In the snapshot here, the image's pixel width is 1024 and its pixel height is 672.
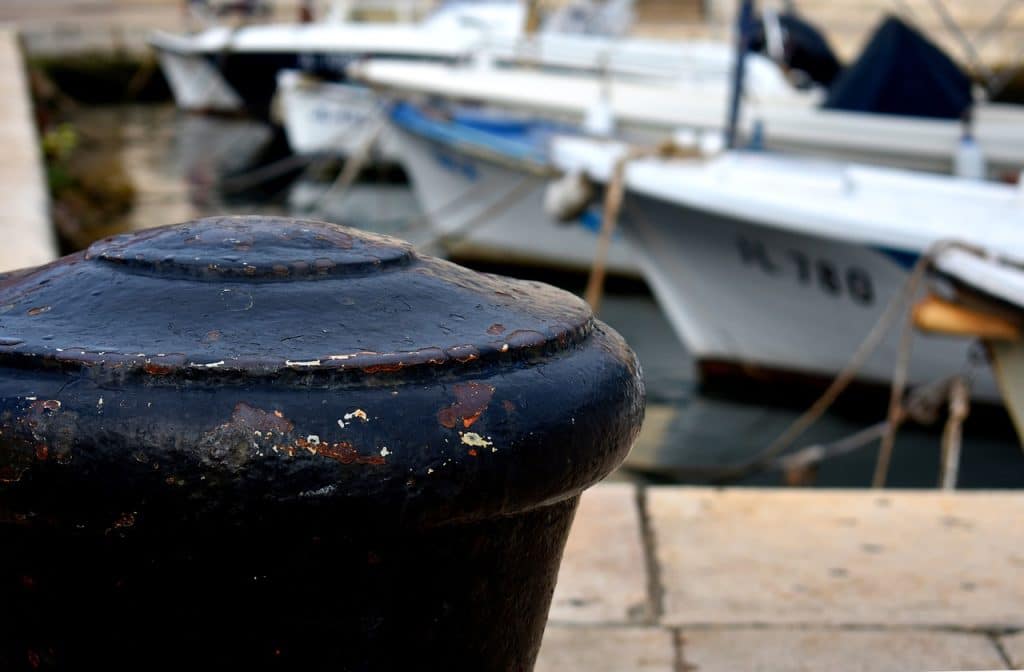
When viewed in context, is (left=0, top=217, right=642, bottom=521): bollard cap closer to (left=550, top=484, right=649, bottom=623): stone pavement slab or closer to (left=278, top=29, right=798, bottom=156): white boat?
Result: (left=550, top=484, right=649, bottom=623): stone pavement slab

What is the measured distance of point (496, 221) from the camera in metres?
12.0

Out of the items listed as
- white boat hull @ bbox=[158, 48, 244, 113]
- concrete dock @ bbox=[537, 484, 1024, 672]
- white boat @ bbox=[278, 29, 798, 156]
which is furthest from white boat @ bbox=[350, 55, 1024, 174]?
white boat hull @ bbox=[158, 48, 244, 113]

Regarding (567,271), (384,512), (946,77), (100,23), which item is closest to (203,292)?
(384,512)

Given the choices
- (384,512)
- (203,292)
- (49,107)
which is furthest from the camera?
(49,107)

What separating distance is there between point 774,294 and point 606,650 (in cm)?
551

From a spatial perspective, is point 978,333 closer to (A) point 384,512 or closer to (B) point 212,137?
(A) point 384,512

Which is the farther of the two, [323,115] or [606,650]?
[323,115]

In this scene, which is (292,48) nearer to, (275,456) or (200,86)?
(200,86)

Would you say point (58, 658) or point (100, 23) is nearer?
point (58, 658)

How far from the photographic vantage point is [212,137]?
22.5 m

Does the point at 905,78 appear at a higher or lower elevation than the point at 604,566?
higher

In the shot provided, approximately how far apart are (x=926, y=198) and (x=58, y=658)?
221 inches

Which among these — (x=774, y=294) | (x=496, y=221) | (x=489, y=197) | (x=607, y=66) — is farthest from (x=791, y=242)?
(x=607, y=66)

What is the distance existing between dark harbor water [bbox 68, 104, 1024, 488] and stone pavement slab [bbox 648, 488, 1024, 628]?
3.23 m
